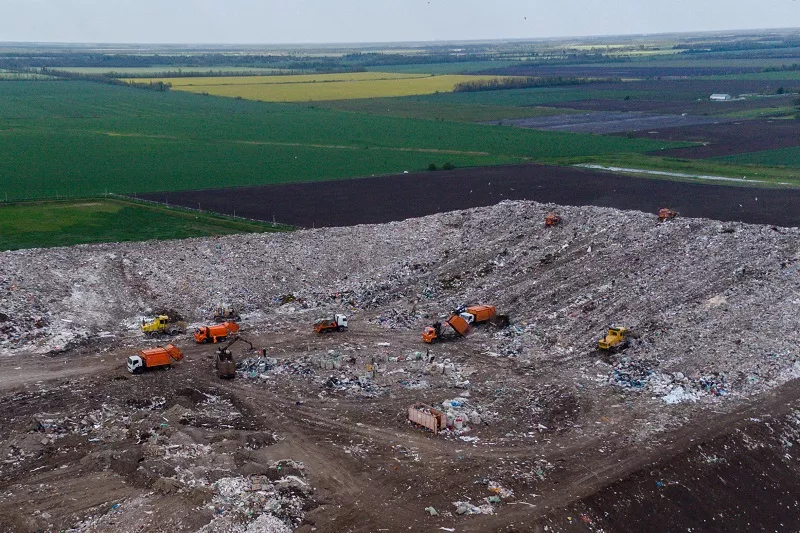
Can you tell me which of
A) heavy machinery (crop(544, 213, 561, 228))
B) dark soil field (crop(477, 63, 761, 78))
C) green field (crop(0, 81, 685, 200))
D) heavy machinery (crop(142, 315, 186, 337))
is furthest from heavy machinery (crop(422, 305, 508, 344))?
dark soil field (crop(477, 63, 761, 78))

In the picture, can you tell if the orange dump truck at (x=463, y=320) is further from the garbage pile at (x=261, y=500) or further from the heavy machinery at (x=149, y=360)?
the garbage pile at (x=261, y=500)

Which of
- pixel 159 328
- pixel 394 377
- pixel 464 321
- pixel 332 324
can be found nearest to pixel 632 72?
pixel 464 321

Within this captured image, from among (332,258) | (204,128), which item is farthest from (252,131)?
(332,258)

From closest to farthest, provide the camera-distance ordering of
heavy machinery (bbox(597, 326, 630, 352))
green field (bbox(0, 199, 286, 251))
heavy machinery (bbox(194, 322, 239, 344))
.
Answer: heavy machinery (bbox(597, 326, 630, 352)) < heavy machinery (bbox(194, 322, 239, 344)) < green field (bbox(0, 199, 286, 251))

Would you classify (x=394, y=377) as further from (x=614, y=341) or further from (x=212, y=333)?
(x=614, y=341)

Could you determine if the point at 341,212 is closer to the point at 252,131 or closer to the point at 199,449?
the point at 199,449

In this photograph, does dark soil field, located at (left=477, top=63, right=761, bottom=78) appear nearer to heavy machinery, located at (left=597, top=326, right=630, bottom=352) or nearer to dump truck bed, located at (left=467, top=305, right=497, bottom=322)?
dump truck bed, located at (left=467, top=305, right=497, bottom=322)
